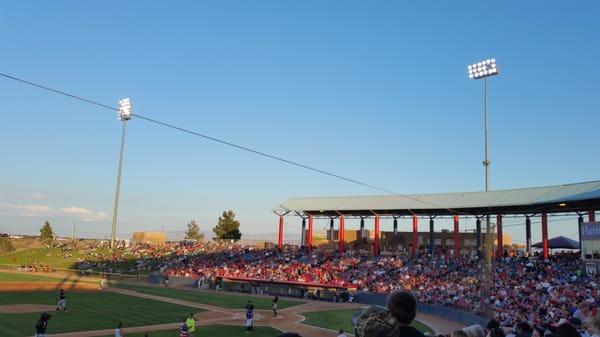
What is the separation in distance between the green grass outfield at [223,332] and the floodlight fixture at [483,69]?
91.5ft

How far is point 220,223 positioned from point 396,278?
5469 cm

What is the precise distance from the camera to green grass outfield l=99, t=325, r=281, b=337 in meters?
23.9

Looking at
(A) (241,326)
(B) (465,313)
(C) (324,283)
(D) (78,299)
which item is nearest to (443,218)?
(C) (324,283)

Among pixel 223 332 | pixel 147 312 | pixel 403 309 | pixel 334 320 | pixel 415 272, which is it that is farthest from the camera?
pixel 415 272

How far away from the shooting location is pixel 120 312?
30250mm

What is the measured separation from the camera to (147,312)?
30766 millimetres

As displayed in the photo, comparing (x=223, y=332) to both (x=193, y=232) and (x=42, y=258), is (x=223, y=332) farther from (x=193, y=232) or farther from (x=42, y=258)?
(x=193, y=232)

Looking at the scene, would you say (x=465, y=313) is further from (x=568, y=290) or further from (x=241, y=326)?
(x=241, y=326)

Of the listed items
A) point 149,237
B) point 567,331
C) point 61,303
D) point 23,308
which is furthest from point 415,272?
point 149,237

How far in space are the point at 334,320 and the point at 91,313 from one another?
1424cm

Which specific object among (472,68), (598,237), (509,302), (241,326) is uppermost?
(472,68)

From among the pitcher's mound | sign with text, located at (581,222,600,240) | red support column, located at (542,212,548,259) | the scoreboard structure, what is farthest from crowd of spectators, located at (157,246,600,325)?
the pitcher's mound

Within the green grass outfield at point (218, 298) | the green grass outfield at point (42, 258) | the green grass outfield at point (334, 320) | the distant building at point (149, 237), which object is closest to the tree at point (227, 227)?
the distant building at point (149, 237)

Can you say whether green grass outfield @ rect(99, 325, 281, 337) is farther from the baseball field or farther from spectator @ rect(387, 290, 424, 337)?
spectator @ rect(387, 290, 424, 337)
